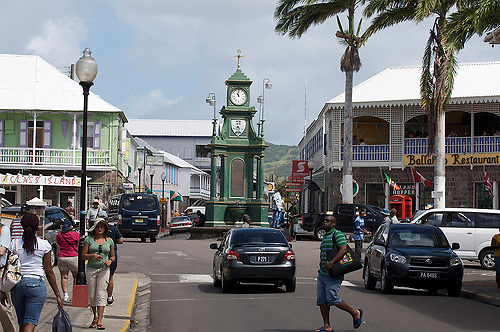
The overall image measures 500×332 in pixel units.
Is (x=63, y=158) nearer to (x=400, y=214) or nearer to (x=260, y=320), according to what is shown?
(x=400, y=214)

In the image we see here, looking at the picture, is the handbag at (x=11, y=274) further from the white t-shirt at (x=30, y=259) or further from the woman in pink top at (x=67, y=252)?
the woman in pink top at (x=67, y=252)

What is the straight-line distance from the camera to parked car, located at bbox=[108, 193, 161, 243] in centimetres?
3375

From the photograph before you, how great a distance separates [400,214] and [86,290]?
2630 centimetres

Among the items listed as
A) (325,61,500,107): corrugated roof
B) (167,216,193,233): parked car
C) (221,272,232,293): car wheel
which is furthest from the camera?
(167,216,193,233): parked car

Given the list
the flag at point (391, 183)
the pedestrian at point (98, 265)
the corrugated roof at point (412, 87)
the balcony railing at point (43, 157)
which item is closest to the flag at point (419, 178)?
the flag at point (391, 183)

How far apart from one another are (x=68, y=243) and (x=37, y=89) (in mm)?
34233

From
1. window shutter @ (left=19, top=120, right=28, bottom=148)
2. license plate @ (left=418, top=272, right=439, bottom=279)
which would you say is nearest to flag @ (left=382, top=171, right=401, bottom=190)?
window shutter @ (left=19, top=120, right=28, bottom=148)

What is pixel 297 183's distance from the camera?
1796 inches

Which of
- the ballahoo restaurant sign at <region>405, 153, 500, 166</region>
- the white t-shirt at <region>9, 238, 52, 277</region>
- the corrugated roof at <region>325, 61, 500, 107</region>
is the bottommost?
the white t-shirt at <region>9, 238, 52, 277</region>

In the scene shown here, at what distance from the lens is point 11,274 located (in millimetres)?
8273

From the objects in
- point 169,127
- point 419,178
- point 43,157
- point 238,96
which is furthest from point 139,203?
point 169,127

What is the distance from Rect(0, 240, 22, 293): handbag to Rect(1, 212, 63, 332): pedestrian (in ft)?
0.32

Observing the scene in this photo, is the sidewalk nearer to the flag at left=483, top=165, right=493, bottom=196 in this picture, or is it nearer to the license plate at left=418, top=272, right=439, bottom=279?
the license plate at left=418, top=272, right=439, bottom=279

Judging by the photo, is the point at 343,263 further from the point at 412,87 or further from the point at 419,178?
the point at 412,87
